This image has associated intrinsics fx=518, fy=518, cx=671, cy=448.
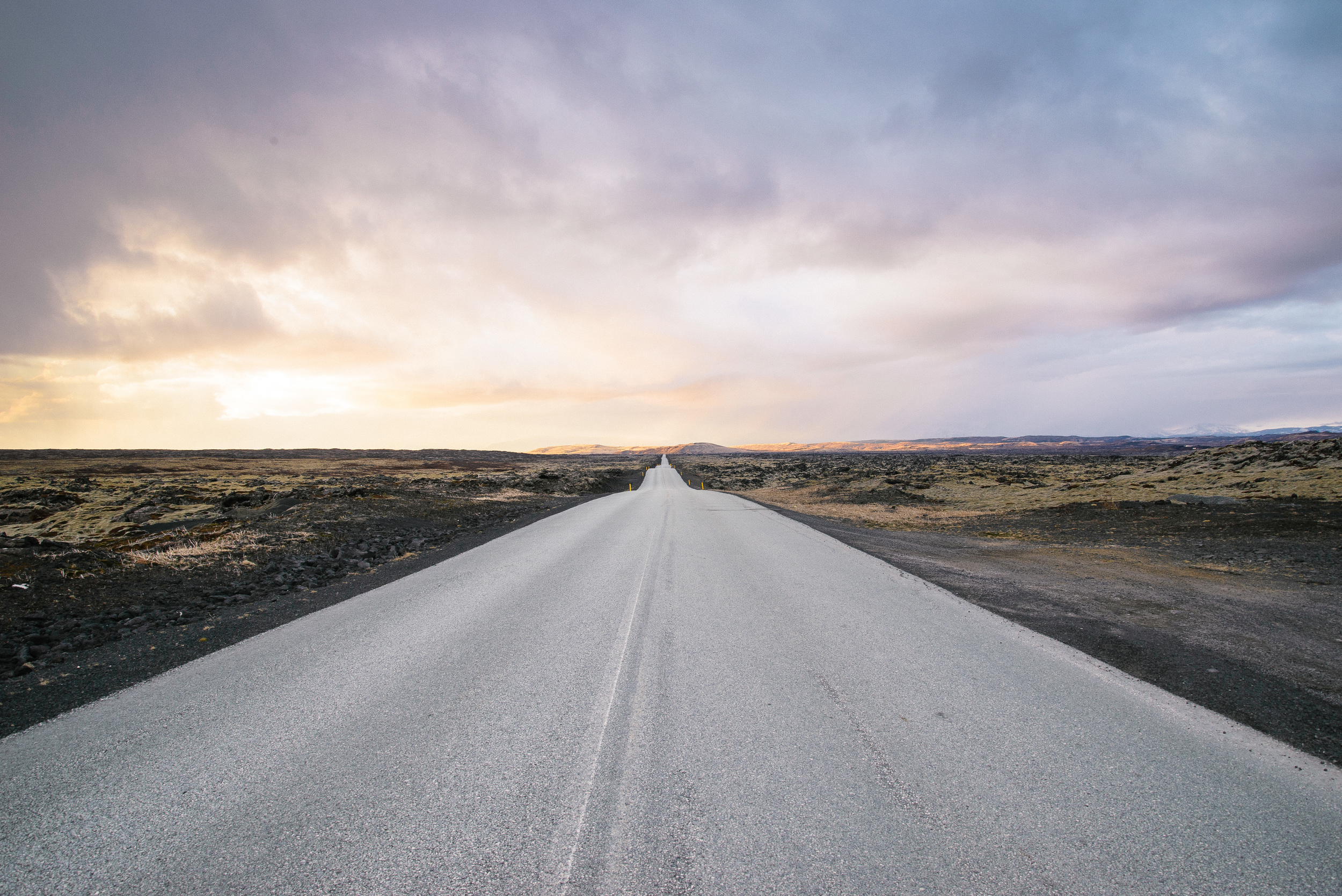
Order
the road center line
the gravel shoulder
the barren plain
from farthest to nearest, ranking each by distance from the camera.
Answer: the barren plain → the gravel shoulder → the road center line

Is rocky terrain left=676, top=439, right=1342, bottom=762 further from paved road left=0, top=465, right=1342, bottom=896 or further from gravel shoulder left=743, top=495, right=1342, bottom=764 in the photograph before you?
paved road left=0, top=465, right=1342, bottom=896

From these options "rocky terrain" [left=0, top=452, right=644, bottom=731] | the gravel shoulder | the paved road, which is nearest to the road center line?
the paved road

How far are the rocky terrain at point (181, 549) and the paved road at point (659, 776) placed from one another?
2.20 metres

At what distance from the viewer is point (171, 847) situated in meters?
2.80

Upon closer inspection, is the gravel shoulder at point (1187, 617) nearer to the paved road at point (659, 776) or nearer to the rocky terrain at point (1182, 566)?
the rocky terrain at point (1182, 566)

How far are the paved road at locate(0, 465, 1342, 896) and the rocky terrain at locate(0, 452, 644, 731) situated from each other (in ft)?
7.22

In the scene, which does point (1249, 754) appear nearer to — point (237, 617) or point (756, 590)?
point (756, 590)

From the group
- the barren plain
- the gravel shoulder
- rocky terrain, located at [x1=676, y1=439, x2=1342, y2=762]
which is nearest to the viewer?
the gravel shoulder

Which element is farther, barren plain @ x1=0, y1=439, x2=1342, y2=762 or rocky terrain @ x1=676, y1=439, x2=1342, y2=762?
barren plain @ x1=0, y1=439, x2=1342, y2=762

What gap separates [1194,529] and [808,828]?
17.0 metres

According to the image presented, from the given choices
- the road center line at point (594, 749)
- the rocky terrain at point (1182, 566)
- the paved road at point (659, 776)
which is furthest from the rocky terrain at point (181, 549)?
the rocky terrain at point (1182, 566)

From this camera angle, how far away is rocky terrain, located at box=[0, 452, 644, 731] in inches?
263

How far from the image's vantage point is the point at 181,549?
35.7ft

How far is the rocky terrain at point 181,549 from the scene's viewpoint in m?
6.69
